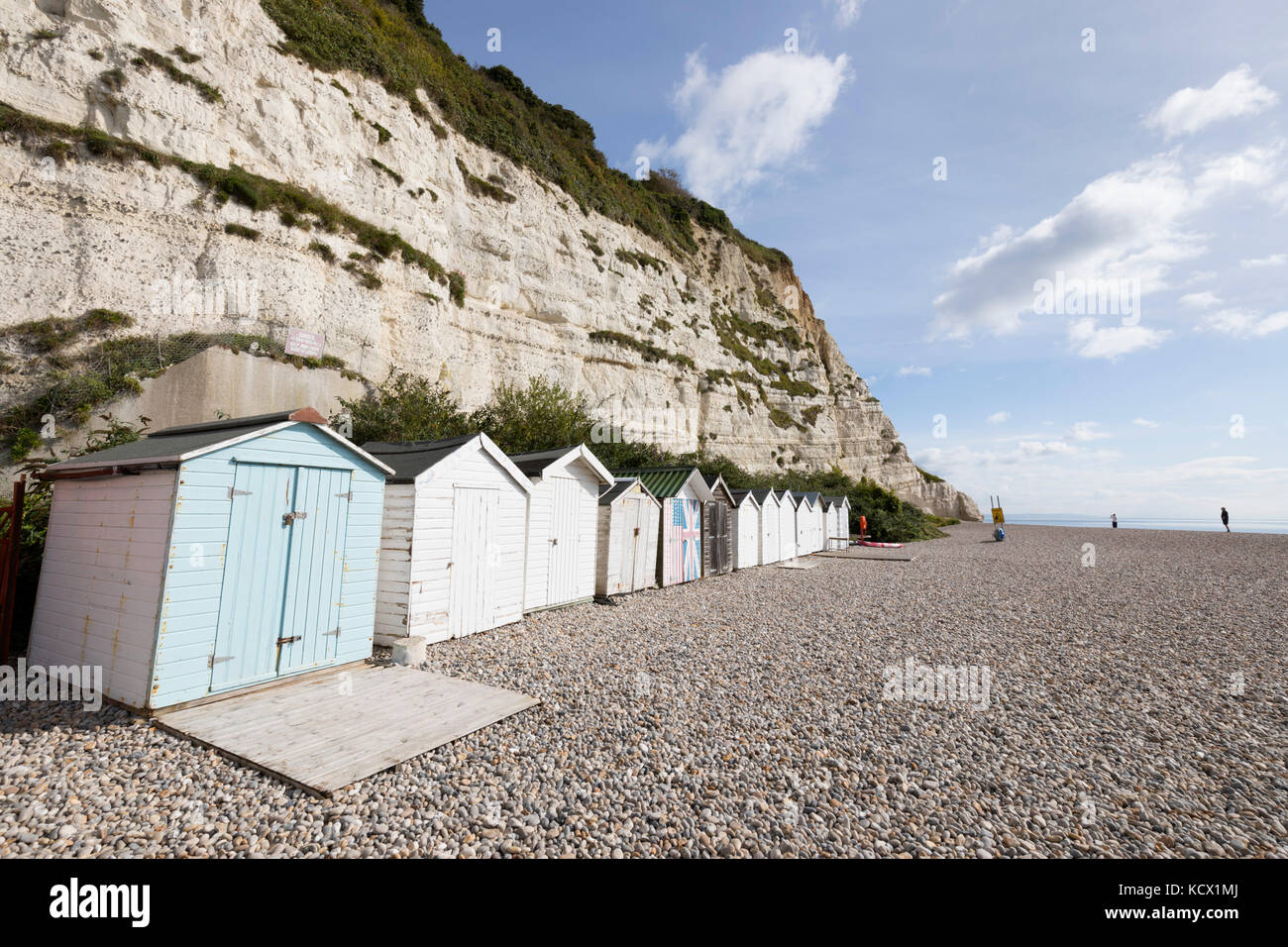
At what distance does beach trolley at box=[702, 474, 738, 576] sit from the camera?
58.9 ft

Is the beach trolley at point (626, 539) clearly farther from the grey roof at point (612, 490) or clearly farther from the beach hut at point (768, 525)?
the beach hut at point (768, 525)

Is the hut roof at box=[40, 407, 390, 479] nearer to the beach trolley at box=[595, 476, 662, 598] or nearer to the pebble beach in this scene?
the pebble beach

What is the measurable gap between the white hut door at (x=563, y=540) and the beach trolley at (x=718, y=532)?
6.29 m

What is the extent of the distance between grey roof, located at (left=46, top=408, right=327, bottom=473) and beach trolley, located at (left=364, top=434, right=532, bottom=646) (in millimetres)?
1905

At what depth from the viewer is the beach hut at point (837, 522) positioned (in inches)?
1233

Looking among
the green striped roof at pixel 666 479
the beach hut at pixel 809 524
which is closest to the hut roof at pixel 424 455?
the green striped roof at pixel 666 479

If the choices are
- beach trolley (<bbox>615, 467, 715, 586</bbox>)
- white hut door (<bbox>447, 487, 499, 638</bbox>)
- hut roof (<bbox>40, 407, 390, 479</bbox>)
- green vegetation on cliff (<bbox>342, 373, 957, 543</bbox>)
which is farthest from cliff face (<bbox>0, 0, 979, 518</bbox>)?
beach trolley (<bbox>615, 467, 715, 586</bbox>)

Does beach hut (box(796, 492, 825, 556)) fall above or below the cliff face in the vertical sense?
below

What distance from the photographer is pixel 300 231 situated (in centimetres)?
1952

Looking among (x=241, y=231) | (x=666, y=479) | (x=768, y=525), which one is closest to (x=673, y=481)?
(x=666, y=479)
